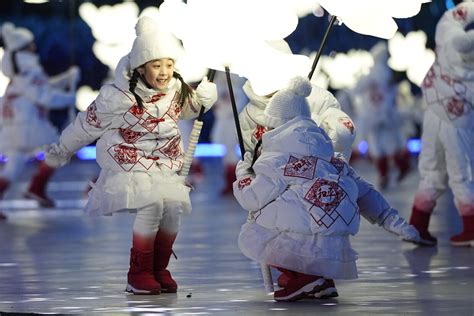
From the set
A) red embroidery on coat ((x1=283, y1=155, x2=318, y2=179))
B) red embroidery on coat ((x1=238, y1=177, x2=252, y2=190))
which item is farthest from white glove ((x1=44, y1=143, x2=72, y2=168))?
red embroidery on coat ((x1=283, y1=155, x2=318, y2=179))

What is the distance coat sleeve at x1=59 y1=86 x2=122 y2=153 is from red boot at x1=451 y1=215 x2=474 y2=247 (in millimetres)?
3527

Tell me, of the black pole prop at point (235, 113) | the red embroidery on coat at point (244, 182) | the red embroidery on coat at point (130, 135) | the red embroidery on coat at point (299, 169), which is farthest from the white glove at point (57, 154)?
the red embroidery on coat at point (299, 169)

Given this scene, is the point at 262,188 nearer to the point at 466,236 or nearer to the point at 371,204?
the point at 371,204

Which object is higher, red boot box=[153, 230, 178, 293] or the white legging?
the white legging

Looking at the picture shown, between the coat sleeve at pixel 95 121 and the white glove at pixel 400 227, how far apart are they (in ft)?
4.98

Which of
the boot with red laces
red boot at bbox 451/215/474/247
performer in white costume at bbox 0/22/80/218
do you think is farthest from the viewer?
performer in white costume at bbox 0/22/80/218

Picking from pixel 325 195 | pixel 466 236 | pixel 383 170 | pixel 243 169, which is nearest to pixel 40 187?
pixel 383 170

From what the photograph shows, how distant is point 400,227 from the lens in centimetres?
858

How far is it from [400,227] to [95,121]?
1745mm

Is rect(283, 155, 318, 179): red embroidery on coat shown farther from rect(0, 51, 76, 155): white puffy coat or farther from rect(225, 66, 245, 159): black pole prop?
rect(0, 51, 76, 155): white puffy coat

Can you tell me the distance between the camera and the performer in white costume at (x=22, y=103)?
1577cm

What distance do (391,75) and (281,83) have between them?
1372 centimetres

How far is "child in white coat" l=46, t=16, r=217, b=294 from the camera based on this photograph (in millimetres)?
8828

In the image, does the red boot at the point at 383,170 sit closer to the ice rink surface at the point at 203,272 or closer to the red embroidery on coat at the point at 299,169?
the ice rink surface at the point at 203,272
